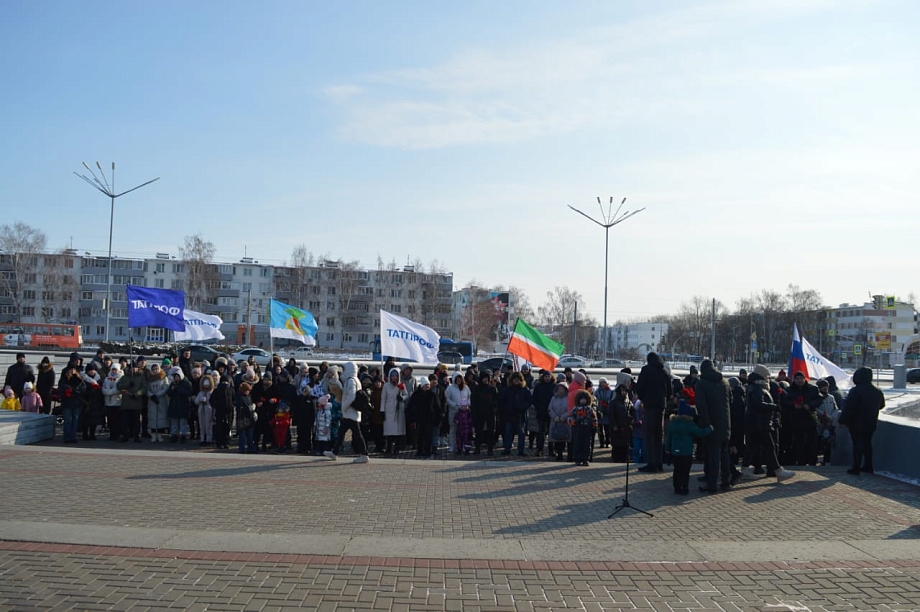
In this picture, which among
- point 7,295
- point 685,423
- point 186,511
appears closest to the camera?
point 186,511

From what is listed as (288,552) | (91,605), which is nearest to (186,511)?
(288,552)

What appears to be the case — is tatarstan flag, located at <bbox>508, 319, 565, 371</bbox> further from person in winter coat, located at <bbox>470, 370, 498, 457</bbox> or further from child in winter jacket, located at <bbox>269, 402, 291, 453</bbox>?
child in winter jacket, located at <bbox>269, 402, 291, 453</bbox>

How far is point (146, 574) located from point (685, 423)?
282 inches

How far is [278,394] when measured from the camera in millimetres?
14414

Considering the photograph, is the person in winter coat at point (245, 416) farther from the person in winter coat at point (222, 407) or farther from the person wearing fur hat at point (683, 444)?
the person wearing fur hat at point (683, 444)

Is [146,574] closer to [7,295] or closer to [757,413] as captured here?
[757,413]

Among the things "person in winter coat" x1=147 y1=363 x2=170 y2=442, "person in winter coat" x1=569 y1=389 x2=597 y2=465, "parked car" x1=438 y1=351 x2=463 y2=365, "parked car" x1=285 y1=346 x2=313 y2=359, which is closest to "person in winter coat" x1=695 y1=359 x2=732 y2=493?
"person in winter coat" x1=569 y1=389 x2=597 y2=465

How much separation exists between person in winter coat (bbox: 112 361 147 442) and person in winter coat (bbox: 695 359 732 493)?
1096 centimetres

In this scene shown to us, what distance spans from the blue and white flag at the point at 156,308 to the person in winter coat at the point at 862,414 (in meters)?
17.5

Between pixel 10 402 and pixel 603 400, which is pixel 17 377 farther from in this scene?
pixel 603 400

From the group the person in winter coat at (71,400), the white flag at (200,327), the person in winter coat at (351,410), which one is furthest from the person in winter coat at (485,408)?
the white flag at (200,327)

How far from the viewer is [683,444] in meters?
10.3

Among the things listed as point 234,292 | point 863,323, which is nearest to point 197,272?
point 234,292

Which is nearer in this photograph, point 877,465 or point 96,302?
point 877,465
